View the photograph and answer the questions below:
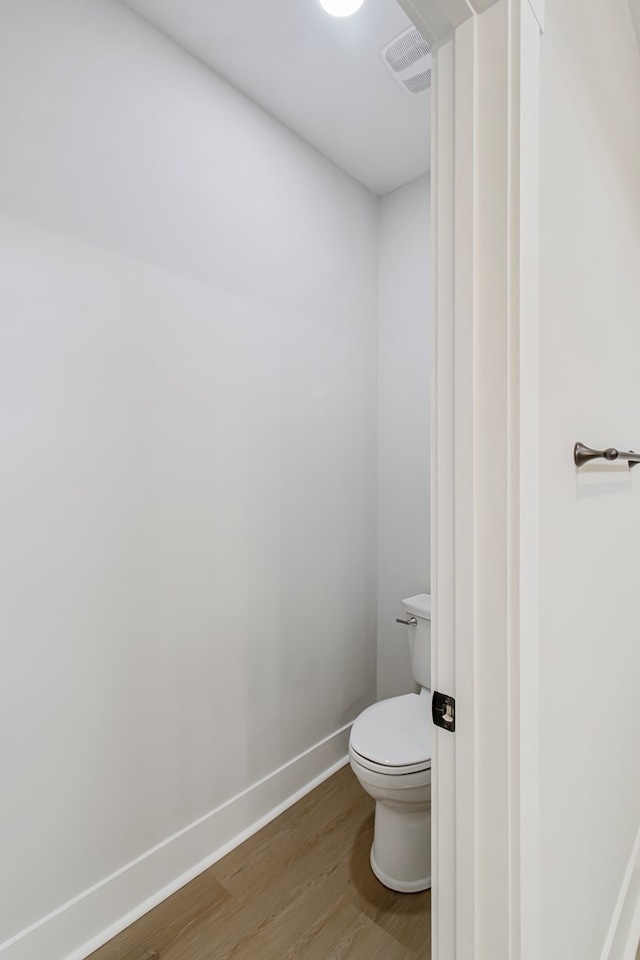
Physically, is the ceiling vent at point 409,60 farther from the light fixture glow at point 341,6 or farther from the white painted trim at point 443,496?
the white painted trim at point 443,496

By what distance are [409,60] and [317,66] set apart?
0.97ft

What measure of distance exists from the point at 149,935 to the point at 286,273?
215 centimetres

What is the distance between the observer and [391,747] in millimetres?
1534

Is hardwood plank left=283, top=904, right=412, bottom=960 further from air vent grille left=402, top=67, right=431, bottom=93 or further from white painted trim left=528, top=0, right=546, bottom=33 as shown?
air vent grille left=402, top=67, right=431, bottom=93

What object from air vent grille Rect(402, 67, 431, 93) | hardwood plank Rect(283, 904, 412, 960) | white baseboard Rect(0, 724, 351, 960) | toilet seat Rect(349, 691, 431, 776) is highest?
air vent grille Rect(402, 67, 431, 93)

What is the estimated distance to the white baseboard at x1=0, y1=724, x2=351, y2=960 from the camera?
4.14 ft

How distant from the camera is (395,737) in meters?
1.60

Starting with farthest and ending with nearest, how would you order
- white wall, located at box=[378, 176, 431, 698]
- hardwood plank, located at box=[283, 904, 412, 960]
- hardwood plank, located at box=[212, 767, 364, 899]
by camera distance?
white wall, located at box=[378, 176, 431, 698] < hardwood plank, located at box=[212, 767, 364, 899] < hardwood plank, located at box=[283, 904, 412, 960]

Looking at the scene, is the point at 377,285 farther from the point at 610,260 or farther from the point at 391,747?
the point at 391,747

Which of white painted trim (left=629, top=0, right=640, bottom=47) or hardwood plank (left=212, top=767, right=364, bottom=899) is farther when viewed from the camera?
hardwood plank (left=212, top=767, right=364, bottom=899)

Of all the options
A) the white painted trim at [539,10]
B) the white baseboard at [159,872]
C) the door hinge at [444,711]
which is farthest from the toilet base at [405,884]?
the white painted trim at [539,10]

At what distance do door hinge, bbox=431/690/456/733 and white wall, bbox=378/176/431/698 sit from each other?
1460mm

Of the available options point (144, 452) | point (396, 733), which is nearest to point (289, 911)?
point (396, 733)

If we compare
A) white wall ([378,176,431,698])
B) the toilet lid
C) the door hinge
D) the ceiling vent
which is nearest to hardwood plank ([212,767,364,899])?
the toilet lid
